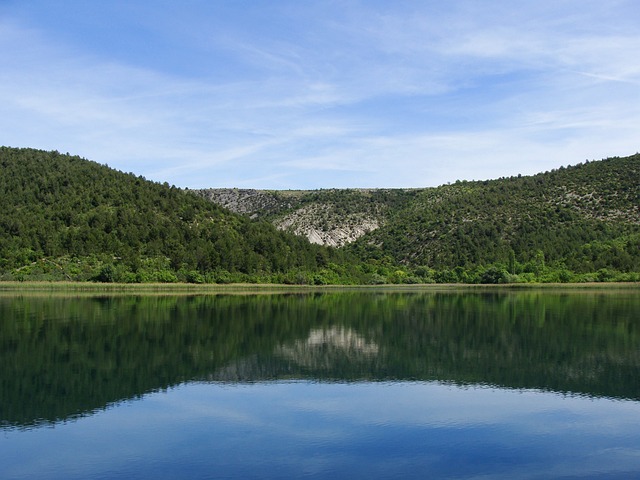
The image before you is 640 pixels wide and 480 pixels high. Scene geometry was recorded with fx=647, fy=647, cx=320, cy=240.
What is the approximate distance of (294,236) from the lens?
132 m

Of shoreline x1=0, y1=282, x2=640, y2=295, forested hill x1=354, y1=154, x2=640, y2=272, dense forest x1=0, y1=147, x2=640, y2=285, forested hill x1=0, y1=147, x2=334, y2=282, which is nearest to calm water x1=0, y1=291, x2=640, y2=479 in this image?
shoreline x1=0, y1=282, x2=640, y2=295

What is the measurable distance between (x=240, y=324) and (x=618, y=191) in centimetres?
10990

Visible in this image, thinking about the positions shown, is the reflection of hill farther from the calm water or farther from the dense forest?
the dense forest

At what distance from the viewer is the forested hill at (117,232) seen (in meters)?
92.2

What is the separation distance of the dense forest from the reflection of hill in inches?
2102

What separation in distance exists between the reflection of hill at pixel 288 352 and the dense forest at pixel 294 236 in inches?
2102

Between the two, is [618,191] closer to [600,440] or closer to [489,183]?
[489,183]

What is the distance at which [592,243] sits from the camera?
115062 millimetres

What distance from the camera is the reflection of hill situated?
2083cm

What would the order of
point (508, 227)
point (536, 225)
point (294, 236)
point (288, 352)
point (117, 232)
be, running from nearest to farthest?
point (288, 352), point (117, 232), point (536, 225), point (294, 236), point (508, 227)

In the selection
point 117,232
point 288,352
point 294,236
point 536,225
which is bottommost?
point 288,352

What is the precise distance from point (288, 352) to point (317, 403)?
961 cm

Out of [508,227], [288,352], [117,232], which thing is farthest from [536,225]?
[288,352]

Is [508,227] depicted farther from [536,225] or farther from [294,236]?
[294,236]
